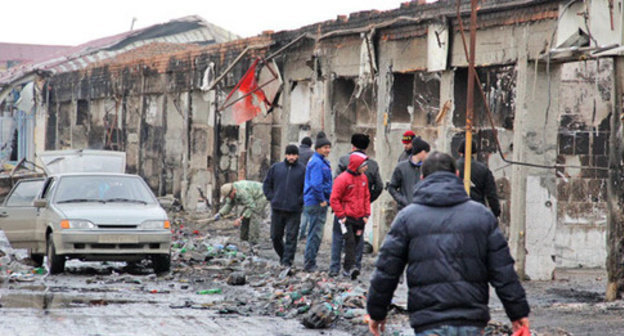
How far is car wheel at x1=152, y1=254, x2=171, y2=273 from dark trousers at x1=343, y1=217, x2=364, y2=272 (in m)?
3.04

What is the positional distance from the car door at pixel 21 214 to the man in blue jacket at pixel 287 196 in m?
3.84

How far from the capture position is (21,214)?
1705 cm

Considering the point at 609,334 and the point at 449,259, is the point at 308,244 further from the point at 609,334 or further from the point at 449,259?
the point at 449,259

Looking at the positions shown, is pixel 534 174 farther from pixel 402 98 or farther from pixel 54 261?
pixel 54 261

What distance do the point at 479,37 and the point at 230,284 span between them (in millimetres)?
5496

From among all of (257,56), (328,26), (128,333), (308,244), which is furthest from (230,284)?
(257,56)

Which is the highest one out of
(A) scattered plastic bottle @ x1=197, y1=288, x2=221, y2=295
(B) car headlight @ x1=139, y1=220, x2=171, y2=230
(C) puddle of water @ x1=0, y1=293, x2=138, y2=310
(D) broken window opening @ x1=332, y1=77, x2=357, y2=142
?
(D) broken window opening @ x1=332, y1=77, x2=357, y2=142

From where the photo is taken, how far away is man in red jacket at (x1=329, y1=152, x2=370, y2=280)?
44.0ft

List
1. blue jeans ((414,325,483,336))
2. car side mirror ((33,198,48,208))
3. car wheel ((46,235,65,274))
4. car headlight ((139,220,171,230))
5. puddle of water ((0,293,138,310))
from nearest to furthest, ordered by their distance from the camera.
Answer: blue jeans ((414,325,483,336)) < puddle of water ((0,293,138,310)) < car wheel ((46,235,65,274)) < car headlight ((139,220,171,230)) < car side mirror ((33,198,48,208))

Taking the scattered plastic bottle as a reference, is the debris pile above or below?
below

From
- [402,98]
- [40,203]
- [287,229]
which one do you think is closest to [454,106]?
[402,98]

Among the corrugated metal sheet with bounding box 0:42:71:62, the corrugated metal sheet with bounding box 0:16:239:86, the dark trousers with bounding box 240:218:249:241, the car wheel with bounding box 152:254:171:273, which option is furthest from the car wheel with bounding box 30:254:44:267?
the corrugated metal sheet with bounding box 0:42:71:62

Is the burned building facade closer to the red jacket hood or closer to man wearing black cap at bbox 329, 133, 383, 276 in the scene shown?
man wearing black cap at bbox 329, 133, 383, 276

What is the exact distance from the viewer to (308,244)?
14820mm
